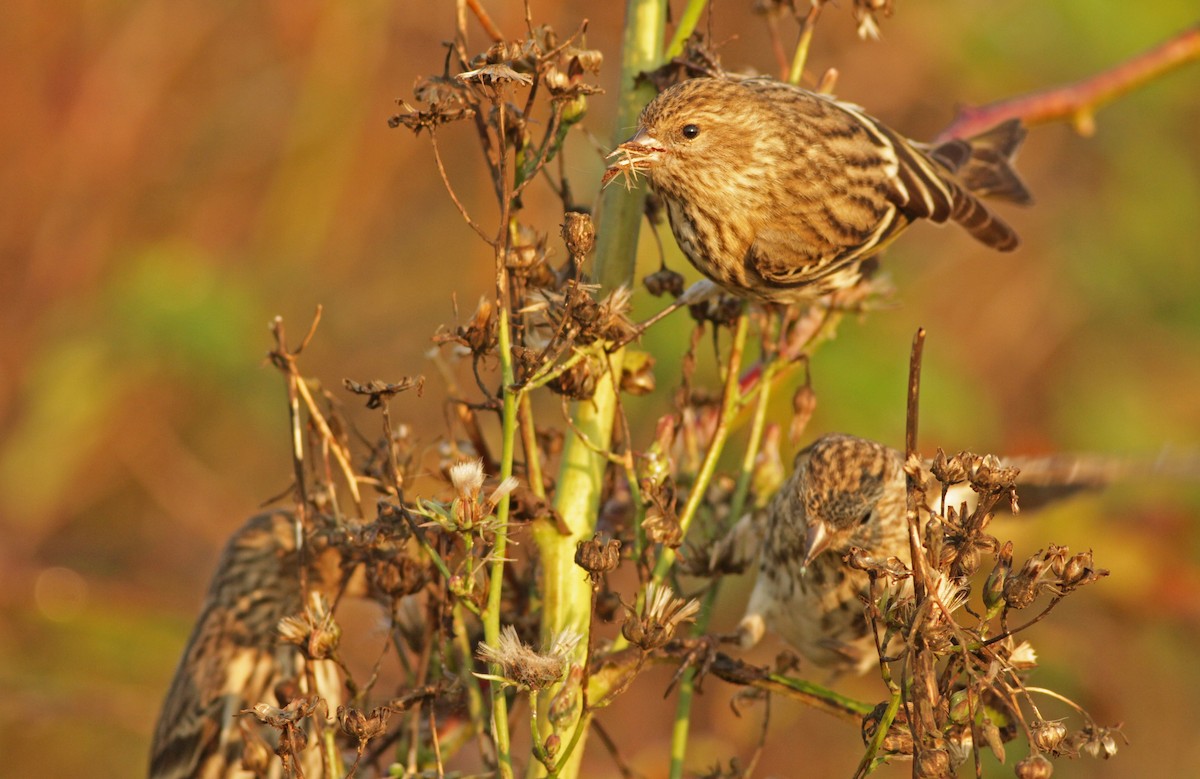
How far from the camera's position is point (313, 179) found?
6355 millimetres

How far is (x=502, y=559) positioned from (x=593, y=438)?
44 cm

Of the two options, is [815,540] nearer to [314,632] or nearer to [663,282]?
[663,282]

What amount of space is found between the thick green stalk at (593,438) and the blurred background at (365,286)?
260 cm

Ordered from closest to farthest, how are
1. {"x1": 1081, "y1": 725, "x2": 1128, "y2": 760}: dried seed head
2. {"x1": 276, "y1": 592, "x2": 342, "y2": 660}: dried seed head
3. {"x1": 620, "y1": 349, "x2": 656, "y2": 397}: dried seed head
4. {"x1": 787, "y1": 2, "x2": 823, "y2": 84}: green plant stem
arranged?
1. {"x1": 1081, "y1": 725, "x2": 1128, "y2": 760}: dried seed head
2. {"x1": 276, "y1": 592, "x2": 342, "y2": 660}: dried seed head
3. {"x1": 620, "y1": 349, "x2": 656, "y2": 397}: dried seed head
4. {"x1": 787, "y1": 2, "x2": 823, "y2": 84}: green plant stem

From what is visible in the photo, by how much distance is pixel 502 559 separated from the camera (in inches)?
74.7

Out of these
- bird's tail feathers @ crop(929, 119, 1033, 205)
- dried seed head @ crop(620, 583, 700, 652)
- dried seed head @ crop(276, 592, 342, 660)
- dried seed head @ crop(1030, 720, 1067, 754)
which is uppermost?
bird's tail feathers @ crop(929, 119, 1033, 205)

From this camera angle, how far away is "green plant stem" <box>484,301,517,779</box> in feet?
6.12

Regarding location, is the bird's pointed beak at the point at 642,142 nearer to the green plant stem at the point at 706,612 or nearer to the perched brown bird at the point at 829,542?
the green plant stem at the point at 706,612

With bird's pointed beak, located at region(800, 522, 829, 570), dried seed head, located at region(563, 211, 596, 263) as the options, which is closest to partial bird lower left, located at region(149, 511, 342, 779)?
bird's pointed beak, located at region(800, 522, 829, 570)

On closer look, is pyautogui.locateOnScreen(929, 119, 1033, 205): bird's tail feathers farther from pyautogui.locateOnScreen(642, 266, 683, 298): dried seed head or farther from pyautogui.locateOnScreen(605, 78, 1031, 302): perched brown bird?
pyautogui.locateOnScreen(642, 266, 683, 298): dried seed head

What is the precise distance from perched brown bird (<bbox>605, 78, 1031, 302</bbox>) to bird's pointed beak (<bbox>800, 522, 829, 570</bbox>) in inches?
20.0

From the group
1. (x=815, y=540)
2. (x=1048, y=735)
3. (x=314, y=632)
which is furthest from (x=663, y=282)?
(x=1048, y=735)

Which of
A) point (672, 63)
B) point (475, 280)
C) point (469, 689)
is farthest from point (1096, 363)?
point (469, 689)

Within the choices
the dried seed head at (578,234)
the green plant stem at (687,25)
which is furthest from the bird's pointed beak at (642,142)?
the dried seed head at (578,234)
